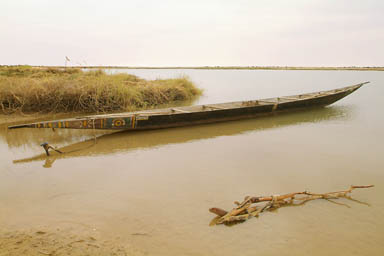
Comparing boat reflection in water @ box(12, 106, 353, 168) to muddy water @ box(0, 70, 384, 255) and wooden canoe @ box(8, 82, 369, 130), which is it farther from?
wooden canoe @ box(8, 82, 369, 130)

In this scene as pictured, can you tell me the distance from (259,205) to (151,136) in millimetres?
3615

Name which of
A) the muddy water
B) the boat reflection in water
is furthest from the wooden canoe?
the muddy water

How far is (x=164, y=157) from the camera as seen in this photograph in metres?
4.75

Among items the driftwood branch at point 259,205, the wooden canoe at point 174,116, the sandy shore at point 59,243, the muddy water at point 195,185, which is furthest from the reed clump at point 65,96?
the driftwood branch at point 259,205

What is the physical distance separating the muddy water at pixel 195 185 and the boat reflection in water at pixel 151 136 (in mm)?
26

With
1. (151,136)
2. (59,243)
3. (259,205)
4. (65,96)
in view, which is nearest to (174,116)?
(151,136)

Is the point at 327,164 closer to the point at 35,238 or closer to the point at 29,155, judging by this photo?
the point at 35,238

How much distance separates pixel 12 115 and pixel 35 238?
681cm

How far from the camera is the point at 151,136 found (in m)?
6.06

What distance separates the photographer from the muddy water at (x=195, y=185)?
245 centimetres

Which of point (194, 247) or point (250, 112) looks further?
point (250, 112)

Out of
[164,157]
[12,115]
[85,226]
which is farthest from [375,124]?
[12,115]

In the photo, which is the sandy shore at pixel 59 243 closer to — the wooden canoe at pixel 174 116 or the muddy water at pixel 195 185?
the muddy water at pixel 195 185

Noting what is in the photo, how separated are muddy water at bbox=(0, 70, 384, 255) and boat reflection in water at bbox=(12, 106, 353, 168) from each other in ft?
0.08
